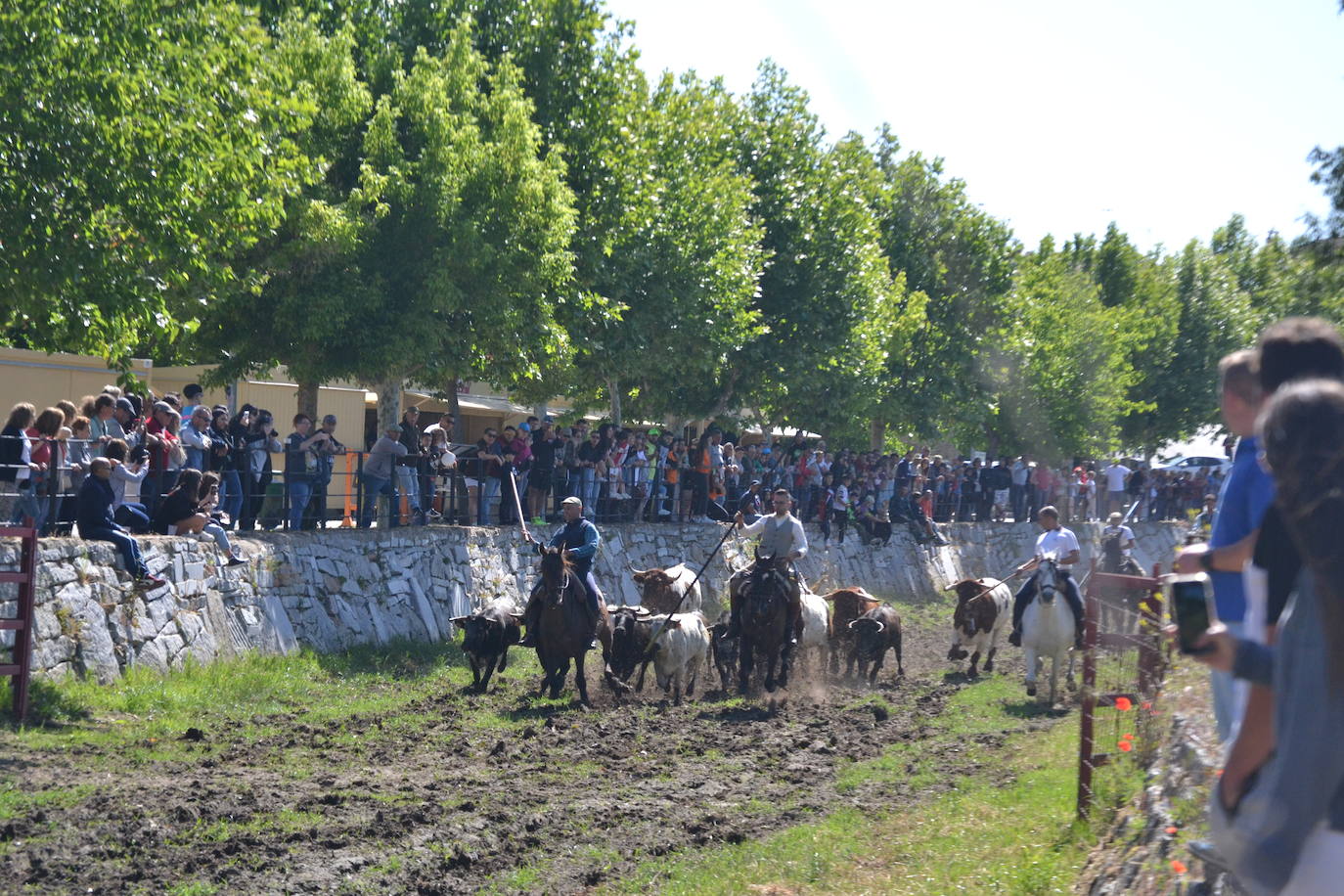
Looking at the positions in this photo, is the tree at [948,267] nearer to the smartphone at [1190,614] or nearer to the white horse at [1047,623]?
the white horse at [1047,623]

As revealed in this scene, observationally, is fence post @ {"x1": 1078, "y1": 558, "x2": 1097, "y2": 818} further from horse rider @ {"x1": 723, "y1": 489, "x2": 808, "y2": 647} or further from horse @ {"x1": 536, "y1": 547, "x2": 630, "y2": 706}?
horse rider @ {"x1": 723, "y1": 489, "x2": 808, "y2": 647}

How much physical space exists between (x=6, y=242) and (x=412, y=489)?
882cm

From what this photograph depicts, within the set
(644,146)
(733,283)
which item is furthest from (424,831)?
(733,283)

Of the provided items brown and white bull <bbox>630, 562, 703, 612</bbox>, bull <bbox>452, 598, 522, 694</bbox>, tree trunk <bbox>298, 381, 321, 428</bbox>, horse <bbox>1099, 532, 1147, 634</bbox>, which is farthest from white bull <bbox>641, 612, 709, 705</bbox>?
tree trunk <bbox>298, 381, 321, 428</bbox>

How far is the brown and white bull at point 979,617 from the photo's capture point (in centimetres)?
2084

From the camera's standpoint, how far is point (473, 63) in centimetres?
2317

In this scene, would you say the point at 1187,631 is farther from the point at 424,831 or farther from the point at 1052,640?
the point at 1052,640

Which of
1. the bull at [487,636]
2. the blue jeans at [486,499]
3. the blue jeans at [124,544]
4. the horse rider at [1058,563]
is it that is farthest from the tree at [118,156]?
the horse rider at [1058,563]

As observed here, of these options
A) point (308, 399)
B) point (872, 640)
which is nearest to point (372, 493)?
point (308, 399)

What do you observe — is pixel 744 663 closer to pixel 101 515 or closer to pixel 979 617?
pixel 979 617

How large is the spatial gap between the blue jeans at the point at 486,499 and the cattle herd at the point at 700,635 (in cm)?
300

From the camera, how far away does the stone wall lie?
13.9 meters

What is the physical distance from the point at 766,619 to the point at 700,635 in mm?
1034

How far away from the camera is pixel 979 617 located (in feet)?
68.6
